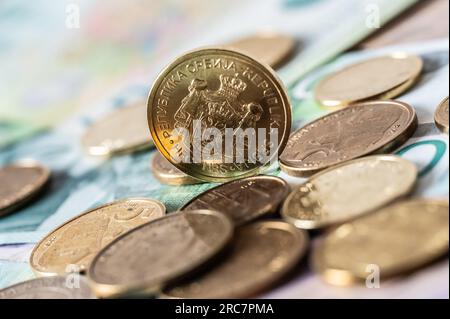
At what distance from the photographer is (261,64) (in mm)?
1512

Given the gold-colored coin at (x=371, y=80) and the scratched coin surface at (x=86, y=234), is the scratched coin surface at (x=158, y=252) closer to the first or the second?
the scratched coin surface at (x=86, y=234)

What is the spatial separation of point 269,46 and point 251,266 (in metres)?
1.51

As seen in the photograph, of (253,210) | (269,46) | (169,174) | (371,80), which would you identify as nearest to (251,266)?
(253,210)

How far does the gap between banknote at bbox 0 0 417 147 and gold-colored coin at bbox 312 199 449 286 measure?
1563 mm

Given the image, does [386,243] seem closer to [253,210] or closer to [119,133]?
[253,210]

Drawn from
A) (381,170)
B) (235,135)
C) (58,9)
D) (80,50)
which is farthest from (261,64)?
(58,9)

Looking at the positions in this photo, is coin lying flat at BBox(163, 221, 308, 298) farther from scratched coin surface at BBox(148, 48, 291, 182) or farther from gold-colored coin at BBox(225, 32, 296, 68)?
gold-colored coin at BBox(225, 32, 296, 68)

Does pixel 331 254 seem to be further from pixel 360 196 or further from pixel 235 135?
pixel 235 135

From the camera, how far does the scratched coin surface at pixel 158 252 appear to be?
4.10ft

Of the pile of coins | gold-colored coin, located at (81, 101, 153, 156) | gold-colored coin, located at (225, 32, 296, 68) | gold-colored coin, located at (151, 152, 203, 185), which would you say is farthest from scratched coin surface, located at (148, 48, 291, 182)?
gold-colored coin, located at (225, 32, 296, 68)

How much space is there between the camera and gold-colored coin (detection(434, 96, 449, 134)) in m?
1.53

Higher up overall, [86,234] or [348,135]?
[348,135]

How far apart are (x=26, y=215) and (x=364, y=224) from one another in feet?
3.85

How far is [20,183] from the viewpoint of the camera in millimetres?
2156
